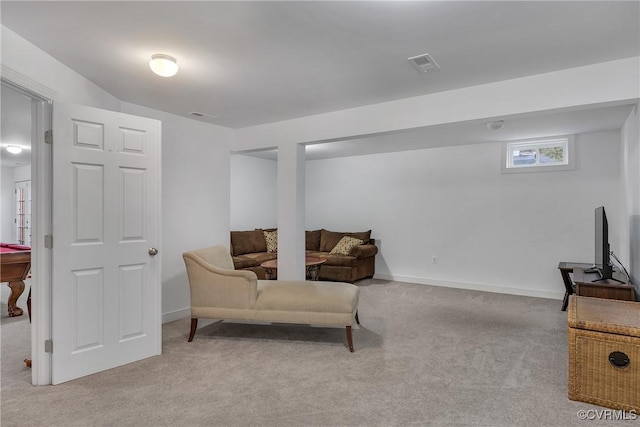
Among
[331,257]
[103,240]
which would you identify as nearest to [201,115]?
[103,240]

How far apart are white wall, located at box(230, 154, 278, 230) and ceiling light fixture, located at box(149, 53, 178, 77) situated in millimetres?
4042

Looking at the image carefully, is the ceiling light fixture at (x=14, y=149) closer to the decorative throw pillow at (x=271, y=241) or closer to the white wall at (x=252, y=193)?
the white wall at (x=252, y=193)

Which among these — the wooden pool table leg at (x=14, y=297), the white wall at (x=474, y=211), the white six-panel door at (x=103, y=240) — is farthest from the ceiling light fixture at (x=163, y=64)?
the white wall at (x=474, y=211)

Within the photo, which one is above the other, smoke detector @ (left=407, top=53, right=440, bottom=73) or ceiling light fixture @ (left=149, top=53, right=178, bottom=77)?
smoke detector @ (left=407, top=53, right=440, bottom=73)

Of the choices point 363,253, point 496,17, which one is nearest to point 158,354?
point 496,17

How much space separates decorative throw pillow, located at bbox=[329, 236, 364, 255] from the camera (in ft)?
20.4

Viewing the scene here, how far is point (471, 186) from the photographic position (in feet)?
19.0

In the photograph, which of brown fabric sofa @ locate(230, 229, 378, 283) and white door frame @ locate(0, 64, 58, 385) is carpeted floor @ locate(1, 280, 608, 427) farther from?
brown fabric sofa @ locate(230, 229, 378, 283)

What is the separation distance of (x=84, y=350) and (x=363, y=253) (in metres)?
4.24

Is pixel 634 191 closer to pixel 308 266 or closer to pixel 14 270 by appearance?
pixel 308 266

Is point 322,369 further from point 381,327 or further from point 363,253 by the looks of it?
Answer: point 363,253

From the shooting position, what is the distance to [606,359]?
2172mm

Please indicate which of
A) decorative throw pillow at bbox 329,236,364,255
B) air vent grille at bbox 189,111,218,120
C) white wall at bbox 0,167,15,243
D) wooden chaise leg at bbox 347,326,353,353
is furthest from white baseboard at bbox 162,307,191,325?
white wall at bbox 0,167,15,243

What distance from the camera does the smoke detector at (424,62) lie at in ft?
8.53
